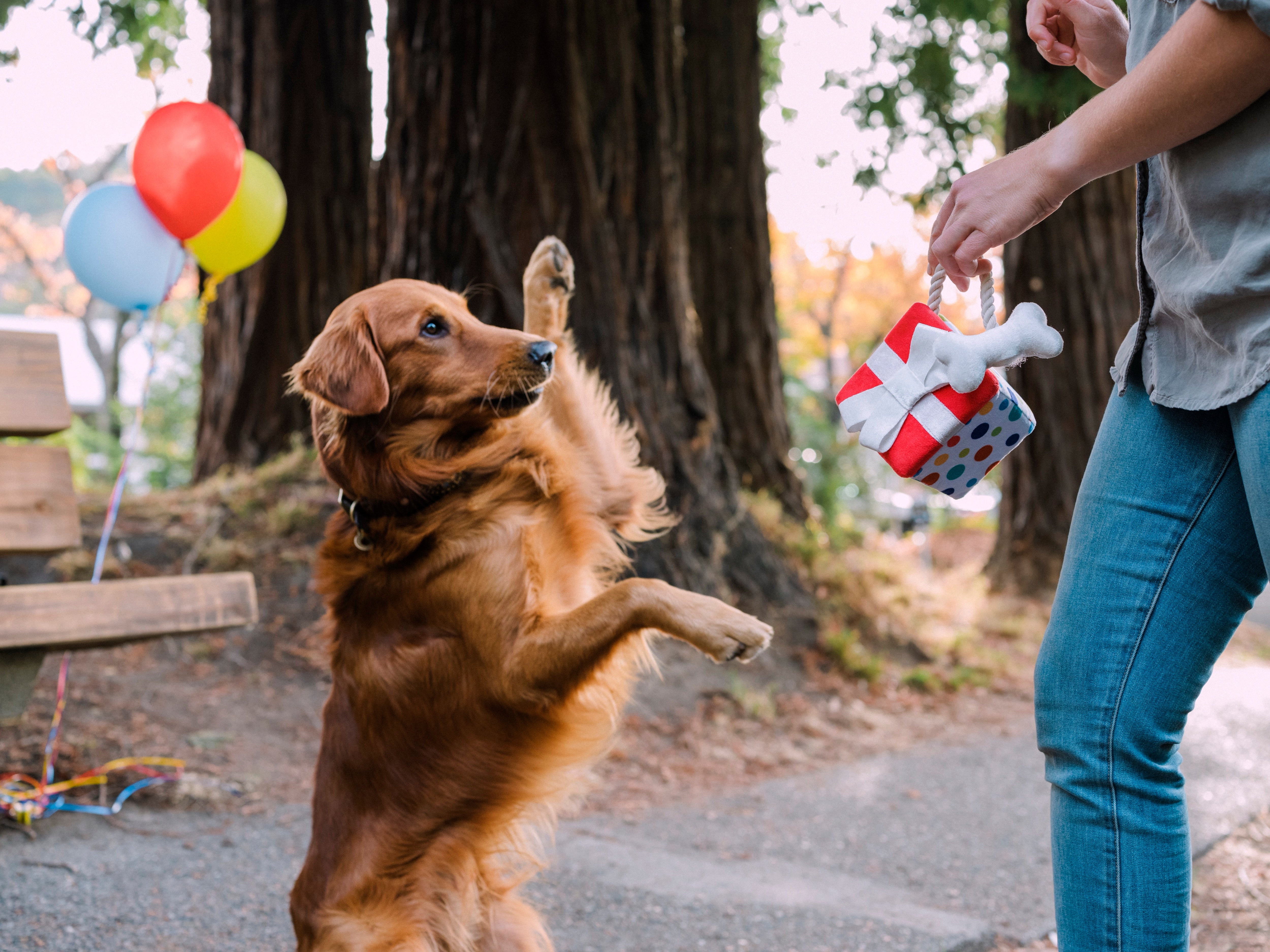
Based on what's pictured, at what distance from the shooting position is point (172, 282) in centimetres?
396

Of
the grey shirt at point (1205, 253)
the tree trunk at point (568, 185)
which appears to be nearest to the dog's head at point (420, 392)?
the grey shirt at point (1205, 253)

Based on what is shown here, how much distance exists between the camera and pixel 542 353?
2221 millimetres

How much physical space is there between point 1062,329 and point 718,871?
534 centimetres

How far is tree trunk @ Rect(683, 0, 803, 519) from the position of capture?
6.30 metres

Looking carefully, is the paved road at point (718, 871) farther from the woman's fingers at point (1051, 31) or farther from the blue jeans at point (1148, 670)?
the woman's fingers at point (1051, 31)

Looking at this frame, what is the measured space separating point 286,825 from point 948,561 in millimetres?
13004

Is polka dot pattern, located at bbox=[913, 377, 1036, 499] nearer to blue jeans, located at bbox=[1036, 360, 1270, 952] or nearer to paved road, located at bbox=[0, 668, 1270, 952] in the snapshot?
blue jeans, located at bbox=[1036, 360, 1270, 952]

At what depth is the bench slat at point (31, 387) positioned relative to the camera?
2.76m

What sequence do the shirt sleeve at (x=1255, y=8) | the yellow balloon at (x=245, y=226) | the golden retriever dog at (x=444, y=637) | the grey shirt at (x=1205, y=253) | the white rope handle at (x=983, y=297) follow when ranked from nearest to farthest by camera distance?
the shirt sleeve at (x=1255, y=8) → the grey shirt at (x=1205, y=253) → the white rope handle at (x=983, y=297) → the golden retriever dog at (x=444, y=637) → the yellow balloon at (x=245, y=226)

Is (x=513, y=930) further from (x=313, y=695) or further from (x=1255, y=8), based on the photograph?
(x=313, y=695)

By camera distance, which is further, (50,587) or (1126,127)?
(50,587)

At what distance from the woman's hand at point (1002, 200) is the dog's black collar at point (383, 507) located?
1285 mm

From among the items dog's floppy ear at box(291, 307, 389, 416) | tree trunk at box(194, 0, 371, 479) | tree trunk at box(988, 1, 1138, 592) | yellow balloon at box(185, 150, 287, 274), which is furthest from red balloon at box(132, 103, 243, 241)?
tree trunk at box(988, 1, 1138, 592)

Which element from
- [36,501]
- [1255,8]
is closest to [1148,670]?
[1255,8]
